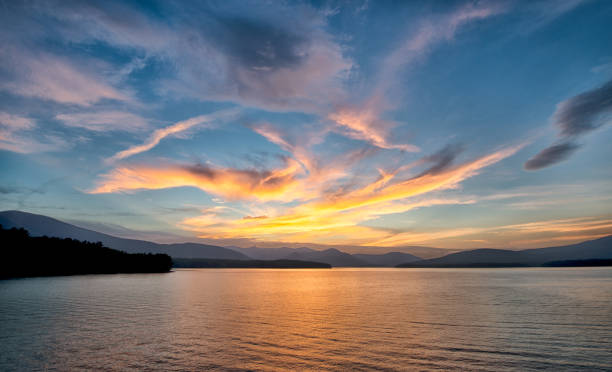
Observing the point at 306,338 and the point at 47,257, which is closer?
the point at 306,338

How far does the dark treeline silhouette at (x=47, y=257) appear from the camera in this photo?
454 feet

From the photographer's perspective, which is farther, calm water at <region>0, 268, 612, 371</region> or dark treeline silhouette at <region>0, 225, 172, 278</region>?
dark treeline silhouette at <region>0, 225, 172, 278</region>

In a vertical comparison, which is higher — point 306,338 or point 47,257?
point 47,257

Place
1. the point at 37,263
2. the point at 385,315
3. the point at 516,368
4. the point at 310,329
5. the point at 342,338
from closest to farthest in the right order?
the point at 516,368, the point at 342,338, the point at 310,329, the point at 385,315, the point at 37,263

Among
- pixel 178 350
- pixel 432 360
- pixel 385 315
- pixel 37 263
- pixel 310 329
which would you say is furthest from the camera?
pixel 37 263

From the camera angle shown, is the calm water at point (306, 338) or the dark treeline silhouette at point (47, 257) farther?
the dark treeline silhouette at point (47, 257)

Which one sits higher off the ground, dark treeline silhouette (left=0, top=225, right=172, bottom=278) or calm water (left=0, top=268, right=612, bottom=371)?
dark treeline silhouette (left=0, top=225, right=172, bottom=278)

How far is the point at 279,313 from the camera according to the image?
43219 millimetres

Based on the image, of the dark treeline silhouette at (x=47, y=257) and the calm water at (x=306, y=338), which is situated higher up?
the dark treeline silhouette at (x=47, y=257)

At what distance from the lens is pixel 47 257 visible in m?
153

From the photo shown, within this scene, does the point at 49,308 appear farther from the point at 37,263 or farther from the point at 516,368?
the point at 37,263

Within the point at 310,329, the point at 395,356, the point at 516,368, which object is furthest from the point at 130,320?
the point at 516,368

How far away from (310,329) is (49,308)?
3857cm

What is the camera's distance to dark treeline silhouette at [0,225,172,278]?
138500 mm
